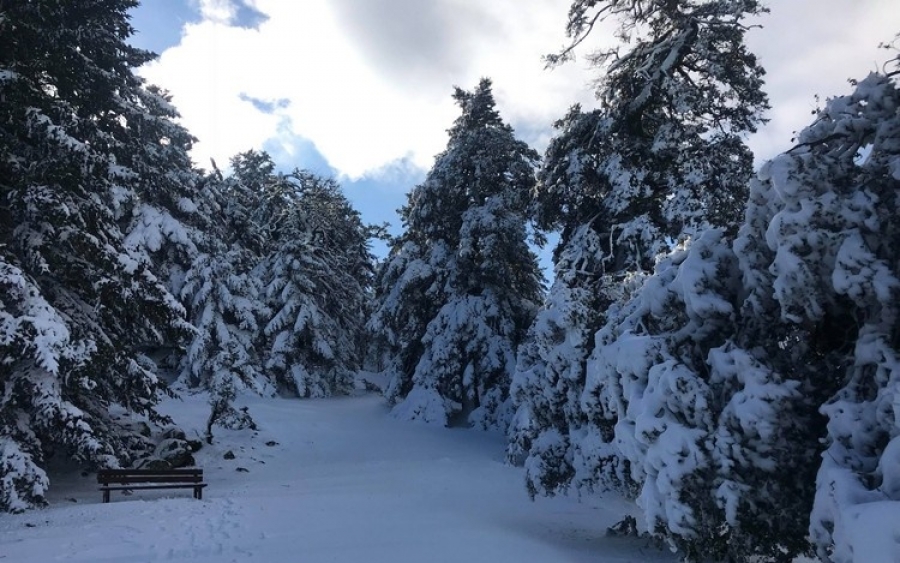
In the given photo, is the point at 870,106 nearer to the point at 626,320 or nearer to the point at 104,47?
the point at 626,320

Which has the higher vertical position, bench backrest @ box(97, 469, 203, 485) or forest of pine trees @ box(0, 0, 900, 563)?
forest of pine trees @ box(0, 0, 900, 563)

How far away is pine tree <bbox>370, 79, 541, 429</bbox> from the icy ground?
2614mm

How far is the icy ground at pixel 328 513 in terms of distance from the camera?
29.6 ft

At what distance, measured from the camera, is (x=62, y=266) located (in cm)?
1276

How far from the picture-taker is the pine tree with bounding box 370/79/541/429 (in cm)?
2444

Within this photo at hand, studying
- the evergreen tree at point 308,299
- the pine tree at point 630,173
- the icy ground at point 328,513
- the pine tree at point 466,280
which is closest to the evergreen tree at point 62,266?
the icy ground at point 328,513

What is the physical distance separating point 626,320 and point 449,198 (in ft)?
62.3

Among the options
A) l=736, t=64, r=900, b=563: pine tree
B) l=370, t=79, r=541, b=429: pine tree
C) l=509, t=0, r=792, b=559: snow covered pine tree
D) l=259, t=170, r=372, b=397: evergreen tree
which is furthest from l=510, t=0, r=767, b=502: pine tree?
l=259, t=170, r=372, b=397: evergreen tree

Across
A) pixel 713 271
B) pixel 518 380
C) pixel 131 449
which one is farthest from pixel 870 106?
pixel 131 449

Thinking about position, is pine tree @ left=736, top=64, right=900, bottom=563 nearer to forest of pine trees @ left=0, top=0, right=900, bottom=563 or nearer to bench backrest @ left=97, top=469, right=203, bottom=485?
forest of pine trees @ left=0, top=0, right=900, bottom=563

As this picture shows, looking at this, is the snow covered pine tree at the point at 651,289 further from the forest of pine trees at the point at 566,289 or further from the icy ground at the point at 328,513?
the icy ground at the point at 328,513

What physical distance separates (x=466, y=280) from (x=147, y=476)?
52.6 feet

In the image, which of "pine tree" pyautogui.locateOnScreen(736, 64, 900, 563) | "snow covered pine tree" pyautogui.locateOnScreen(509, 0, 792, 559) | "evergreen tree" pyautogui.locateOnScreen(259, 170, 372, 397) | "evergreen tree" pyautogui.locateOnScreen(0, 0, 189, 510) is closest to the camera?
"pine tree" pyautogui.locateOnScreen(736, 64, 900, 563)

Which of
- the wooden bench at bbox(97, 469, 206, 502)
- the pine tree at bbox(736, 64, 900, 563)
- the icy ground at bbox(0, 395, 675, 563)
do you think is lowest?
the icy ground at bbox(0, 395, 675, 563)
